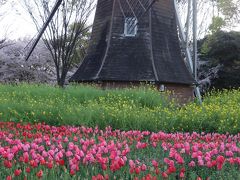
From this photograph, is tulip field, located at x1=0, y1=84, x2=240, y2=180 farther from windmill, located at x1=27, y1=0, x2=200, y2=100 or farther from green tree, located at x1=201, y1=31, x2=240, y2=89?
green tree, located at x1=201, y1=31, x2=240, y2=89

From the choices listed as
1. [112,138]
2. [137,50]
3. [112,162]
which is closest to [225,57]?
[137,50]

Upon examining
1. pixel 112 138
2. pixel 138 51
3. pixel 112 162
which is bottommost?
pixel 112 138

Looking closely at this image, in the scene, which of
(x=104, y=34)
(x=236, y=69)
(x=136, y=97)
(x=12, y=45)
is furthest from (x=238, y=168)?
(x=12, y=45)

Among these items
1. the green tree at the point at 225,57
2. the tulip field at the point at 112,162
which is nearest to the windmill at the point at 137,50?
the green tree at the point at 225,57

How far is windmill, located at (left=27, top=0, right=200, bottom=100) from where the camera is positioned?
755 inches

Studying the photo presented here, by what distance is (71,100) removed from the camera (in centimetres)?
1312

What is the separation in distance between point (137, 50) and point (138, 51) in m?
0.08

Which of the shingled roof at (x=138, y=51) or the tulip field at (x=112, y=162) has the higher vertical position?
the shingled roof at (x=138, y=51)

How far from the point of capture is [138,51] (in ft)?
64.5

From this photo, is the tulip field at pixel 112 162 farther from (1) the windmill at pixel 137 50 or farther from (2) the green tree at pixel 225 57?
(2) the green tree at pixel 225 57

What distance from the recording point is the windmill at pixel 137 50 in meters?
19.2

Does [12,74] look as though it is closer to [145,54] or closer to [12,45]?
[12,45]

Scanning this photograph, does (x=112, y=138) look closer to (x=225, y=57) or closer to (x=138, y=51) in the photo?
(x=138, y=51)

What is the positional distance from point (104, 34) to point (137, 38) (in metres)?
→ 1.77
